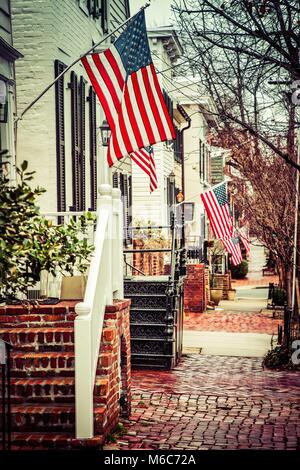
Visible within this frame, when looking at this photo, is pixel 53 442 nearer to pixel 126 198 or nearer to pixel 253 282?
pixel 126 198

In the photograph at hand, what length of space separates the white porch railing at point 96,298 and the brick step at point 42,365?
0.34 metres

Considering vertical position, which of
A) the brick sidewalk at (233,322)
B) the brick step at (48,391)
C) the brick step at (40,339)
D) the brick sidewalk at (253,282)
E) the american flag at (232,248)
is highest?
the american flag at (232,248)

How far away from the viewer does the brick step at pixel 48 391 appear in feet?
20.9

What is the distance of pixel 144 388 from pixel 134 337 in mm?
1878

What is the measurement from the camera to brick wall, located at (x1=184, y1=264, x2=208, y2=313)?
20.7m

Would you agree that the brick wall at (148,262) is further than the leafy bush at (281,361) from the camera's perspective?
Yes

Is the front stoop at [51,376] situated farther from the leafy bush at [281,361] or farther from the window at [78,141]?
the leafy bush at [281,361]

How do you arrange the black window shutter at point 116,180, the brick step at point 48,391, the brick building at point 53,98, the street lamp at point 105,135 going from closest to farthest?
the brick step at point 48,391
the brick building at point 53,98
the street lamp at point 105,135
the black window shutter at point 116,180

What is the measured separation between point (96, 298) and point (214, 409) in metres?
2.82

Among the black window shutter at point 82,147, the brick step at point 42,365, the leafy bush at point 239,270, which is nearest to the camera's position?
the brick step at point 42,365

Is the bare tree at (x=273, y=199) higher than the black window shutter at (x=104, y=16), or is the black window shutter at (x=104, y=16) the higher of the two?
the black window shutter at (x=104, y=16)

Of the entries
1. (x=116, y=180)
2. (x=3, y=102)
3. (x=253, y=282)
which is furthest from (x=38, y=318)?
(x=253, y=282)

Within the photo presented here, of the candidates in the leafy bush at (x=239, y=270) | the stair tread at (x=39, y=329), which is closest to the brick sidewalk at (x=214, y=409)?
the stair tread at (x=39, y=329)
